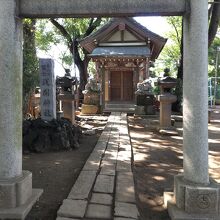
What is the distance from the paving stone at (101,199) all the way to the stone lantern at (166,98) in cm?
715

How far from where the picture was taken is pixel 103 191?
4.46m

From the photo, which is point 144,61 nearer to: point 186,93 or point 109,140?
point 109,140

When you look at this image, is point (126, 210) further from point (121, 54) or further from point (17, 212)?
point (121, 54)

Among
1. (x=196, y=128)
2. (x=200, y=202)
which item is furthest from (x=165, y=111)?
(x=200, y=202)

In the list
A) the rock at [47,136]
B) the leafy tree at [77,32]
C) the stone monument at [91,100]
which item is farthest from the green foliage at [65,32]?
the rock at [47,136]

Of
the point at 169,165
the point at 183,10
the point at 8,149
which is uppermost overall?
the point at 183,10

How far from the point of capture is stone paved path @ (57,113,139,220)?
371 cm

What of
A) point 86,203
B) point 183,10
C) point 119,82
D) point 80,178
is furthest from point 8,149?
point 119,82

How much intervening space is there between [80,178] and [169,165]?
237cm

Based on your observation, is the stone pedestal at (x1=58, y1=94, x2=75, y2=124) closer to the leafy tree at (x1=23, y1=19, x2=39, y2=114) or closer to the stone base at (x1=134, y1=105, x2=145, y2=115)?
the leafy tree at (x1=23, y1=19, x2=39, y2=114)

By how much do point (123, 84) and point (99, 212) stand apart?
714 inches

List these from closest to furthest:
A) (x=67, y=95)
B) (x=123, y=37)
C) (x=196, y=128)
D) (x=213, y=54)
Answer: (x=196, y=128) < (x=67, y=95) < (x=123, y=37) < (x=213, y=54)

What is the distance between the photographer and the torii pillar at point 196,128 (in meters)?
3.65

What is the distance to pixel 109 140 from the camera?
852cm
